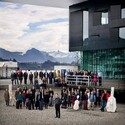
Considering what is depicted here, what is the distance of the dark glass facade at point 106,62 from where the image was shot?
18.4m

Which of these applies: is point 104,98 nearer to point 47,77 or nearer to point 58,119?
point 58,119

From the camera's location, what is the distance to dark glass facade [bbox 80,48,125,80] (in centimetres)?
1843

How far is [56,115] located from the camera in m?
11.6

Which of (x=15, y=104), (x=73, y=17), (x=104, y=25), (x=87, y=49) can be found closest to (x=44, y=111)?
(x=15, y=104)

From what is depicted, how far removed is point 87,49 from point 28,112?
1559 cm

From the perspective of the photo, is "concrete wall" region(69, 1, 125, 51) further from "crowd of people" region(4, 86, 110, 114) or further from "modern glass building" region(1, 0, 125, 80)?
"crowd of people" region(4, 86, 110, 114)

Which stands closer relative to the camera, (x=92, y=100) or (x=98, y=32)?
(x=92, y=100)

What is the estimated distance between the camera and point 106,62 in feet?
74.2

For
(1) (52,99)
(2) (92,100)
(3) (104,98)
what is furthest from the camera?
(2) (92,100)

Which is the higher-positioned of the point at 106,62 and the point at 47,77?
Result: the point at 106,62

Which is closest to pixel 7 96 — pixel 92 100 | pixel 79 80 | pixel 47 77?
pixel 92 100

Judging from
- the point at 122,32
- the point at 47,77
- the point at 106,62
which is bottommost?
the point at 47,77

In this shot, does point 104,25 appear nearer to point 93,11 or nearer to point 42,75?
point 93,11

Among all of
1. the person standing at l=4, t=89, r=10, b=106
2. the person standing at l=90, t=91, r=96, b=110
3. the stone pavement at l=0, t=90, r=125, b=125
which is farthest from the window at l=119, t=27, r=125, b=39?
the person standing at l=4, t=89, r=10, b=106
